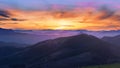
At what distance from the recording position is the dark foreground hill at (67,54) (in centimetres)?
10013

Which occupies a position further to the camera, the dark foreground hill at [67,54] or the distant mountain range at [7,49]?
the distant mountain range at [7,49]

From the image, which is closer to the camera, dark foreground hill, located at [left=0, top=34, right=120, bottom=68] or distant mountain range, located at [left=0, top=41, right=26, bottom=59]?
dark foreground hill, located at [left=0, top=34, right=120, bottom=68]

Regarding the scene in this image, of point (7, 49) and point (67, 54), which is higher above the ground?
point (7, 49)

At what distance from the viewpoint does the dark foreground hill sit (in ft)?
329

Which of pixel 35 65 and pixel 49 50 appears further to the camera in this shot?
pixel 49 50

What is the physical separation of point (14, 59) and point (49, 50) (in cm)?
2480

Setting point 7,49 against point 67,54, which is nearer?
point 7,49

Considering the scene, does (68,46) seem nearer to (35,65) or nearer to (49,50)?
(49,50)

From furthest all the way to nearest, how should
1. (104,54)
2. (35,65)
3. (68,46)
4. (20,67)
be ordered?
1. (68,46)
2. (104,54)
3. (35,65)
4. (20,67)

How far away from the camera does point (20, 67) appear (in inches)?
3519

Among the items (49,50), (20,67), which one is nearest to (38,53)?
(49,50)

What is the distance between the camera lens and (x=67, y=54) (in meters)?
124

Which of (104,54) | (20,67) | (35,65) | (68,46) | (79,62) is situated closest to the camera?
(20,67)

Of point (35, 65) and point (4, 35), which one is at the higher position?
point (4, 35)
